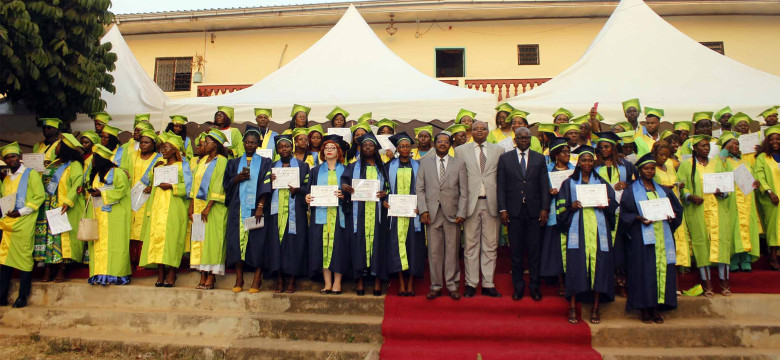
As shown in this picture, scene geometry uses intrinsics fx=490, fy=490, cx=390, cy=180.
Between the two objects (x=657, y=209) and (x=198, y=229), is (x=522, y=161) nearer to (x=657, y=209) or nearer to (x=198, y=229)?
(x=657, y=209)

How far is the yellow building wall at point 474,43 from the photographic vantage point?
47.9ft

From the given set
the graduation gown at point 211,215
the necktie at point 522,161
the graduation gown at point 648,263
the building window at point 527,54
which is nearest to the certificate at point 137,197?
the graduation gown at point 211,215

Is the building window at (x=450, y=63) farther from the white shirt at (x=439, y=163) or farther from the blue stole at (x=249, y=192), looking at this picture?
the blue stole at (x=249, y=192)

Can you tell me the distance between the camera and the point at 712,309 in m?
5.41

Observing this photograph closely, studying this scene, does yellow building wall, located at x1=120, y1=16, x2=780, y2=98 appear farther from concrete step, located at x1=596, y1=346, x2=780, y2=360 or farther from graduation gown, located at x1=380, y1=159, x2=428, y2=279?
concrete step, located at x1=596, y1=346, x2=780, y2=360

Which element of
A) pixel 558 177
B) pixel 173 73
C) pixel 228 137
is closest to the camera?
pixel 558 177

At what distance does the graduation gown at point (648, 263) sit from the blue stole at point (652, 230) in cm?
1

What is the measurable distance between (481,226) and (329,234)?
5.90ft

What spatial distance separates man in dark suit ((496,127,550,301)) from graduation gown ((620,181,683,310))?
35.7 inches

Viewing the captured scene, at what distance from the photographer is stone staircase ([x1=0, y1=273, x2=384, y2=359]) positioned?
203 inches

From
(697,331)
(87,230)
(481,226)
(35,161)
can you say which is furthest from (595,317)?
(35,161)

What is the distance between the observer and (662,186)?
220 inches

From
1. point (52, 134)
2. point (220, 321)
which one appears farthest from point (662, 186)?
point (52, 134)

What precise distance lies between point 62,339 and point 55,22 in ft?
15.2
